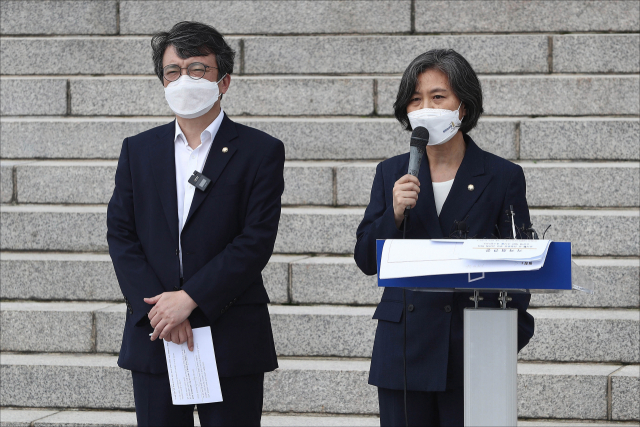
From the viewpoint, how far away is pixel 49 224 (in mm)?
5359

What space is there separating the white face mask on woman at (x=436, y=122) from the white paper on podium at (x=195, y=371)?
42.8 inches

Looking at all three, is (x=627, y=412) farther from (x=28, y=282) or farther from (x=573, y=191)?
(x=28, y=282)

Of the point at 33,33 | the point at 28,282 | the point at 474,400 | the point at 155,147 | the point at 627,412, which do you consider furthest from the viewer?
the point at 33,33

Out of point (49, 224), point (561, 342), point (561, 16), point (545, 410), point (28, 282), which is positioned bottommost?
point (545, 410)

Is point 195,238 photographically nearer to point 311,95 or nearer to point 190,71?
point 190,71

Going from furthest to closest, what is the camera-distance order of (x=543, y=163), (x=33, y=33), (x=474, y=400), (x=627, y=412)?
(x=33, y=33) < (x=543, y=163) < (x=627, y=412) < (x=474, y=400)

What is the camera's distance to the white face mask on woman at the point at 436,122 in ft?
8.76

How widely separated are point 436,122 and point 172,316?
3.83ft

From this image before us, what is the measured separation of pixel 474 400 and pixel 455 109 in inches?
43.5

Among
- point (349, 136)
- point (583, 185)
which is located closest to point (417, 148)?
point (583, 185)

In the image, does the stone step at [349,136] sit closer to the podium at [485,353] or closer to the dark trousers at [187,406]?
the dark trousers at [187,406]

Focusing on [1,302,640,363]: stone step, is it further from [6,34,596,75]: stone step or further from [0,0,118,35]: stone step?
[0,0,118,35]: stone step

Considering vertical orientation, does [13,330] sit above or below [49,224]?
below

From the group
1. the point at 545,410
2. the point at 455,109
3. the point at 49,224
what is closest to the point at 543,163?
the point at 545,410
